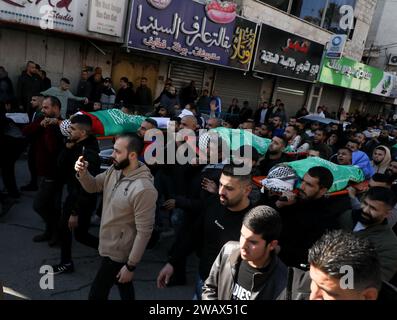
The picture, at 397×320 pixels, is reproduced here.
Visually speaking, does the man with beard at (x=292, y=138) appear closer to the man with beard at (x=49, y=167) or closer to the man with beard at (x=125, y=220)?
the man with beard at (x=49, y=167)

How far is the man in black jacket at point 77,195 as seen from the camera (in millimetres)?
3490

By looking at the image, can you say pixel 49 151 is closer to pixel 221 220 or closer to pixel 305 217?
pixel 221 220

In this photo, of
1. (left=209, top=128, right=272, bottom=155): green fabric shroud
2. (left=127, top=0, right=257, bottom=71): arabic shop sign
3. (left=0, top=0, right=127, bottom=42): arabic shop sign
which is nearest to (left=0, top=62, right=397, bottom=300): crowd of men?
(left=209, top=128, right=272, bottom=155): green fabric shroud

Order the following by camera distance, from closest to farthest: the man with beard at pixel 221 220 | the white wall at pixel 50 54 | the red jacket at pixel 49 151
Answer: the man with beard at pixel 221 220 < the red jacket at pixel 49 151 < the white wall at pixel 50 54

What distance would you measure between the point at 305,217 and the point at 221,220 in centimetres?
79

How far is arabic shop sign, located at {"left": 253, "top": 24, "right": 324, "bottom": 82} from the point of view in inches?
523

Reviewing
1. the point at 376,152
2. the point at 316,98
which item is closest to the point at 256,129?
the point at 376,152

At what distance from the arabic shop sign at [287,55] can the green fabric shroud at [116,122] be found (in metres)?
8.72

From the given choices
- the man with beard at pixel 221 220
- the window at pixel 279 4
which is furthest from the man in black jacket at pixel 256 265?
the window at pixel 279 4

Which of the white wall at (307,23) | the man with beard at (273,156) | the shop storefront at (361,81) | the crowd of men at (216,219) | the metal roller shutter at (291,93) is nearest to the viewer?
the crowd of men at (216,219)

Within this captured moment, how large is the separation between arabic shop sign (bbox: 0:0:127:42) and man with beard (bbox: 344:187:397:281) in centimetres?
726
